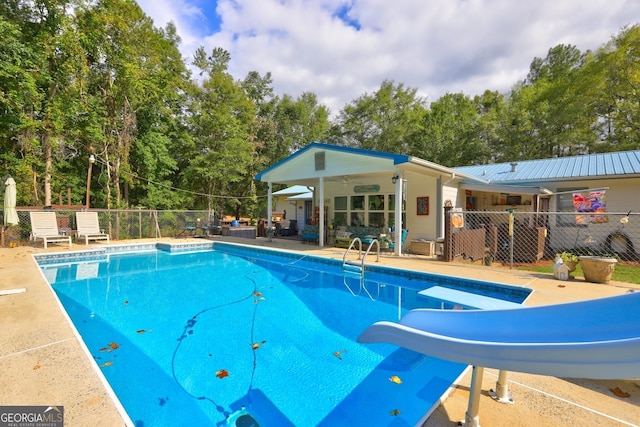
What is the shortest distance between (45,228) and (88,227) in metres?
1.37

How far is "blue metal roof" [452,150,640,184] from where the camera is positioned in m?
9.91

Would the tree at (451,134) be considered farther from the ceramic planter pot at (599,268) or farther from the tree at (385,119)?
the ceramic planter pot at (599,268)

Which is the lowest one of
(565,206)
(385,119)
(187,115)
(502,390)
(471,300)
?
(502,390)

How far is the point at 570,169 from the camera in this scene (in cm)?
1133

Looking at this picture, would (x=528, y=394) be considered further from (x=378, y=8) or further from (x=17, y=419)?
(x=378, y=8)

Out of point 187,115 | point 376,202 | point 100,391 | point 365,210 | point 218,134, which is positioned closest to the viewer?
point 100,391

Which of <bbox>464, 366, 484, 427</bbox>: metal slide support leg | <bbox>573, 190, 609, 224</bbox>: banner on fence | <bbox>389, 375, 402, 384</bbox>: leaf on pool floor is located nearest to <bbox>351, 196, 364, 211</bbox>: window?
<bbox>573, 190, 609, 224</bbox>: banner on fence

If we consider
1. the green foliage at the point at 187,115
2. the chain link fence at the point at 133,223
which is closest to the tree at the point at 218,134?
the green foliage at the point at 187,115

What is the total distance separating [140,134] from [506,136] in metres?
24.7

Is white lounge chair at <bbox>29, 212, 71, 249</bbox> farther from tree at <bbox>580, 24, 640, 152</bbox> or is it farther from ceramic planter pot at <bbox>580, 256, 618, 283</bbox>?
tree at <bbox>580, 24, 640, 152</bbox>

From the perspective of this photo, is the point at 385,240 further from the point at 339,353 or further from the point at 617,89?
the point at 617,89

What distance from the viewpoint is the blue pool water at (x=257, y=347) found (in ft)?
9.36

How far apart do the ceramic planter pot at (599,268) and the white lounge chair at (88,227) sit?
16224 millimetres

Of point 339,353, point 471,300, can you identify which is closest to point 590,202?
point 471,300
